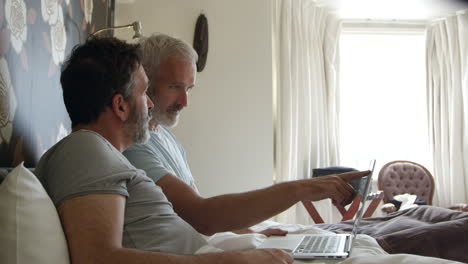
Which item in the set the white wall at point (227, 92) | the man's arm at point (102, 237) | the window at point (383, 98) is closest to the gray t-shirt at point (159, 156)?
the man's arm at point (102, 237)

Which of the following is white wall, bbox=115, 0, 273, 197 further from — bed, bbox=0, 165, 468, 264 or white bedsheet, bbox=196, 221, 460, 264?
bed, bbox=0, 165, 468, 264

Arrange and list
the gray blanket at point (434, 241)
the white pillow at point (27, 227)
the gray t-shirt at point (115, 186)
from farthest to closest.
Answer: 1. the gray blanket at point (434, 241)
2. the gray t-shirt at point (115, 186)
3. the white pillow at point (27, 227)

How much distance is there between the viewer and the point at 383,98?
548 cm

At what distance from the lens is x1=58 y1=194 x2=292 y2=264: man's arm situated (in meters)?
0.92

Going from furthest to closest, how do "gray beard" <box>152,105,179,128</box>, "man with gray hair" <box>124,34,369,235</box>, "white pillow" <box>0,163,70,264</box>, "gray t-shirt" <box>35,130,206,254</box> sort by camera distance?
"gray beard" <box>152,105,179,128</box>, "man with gray hair" <box>124,34,369,235</box>, "gray t-shirt" <box>35,130,206,254</box>, "white pillow" <box>0,163,70,264</box>

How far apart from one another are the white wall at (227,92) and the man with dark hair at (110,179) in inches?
106

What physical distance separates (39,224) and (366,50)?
5.08m

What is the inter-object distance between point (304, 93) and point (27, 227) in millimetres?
4138

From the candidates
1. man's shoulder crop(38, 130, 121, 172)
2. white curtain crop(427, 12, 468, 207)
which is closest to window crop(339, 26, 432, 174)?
white curtain crop(427, 12, 468, 207)

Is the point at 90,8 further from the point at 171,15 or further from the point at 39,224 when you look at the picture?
the point at 39,224

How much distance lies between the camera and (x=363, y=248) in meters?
1.43

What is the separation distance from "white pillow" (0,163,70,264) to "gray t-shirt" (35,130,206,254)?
0.22 ft

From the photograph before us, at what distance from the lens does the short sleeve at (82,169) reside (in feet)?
3.25

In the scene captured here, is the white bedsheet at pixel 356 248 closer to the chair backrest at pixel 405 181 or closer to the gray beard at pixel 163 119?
the gray beard at pixel 163 119
